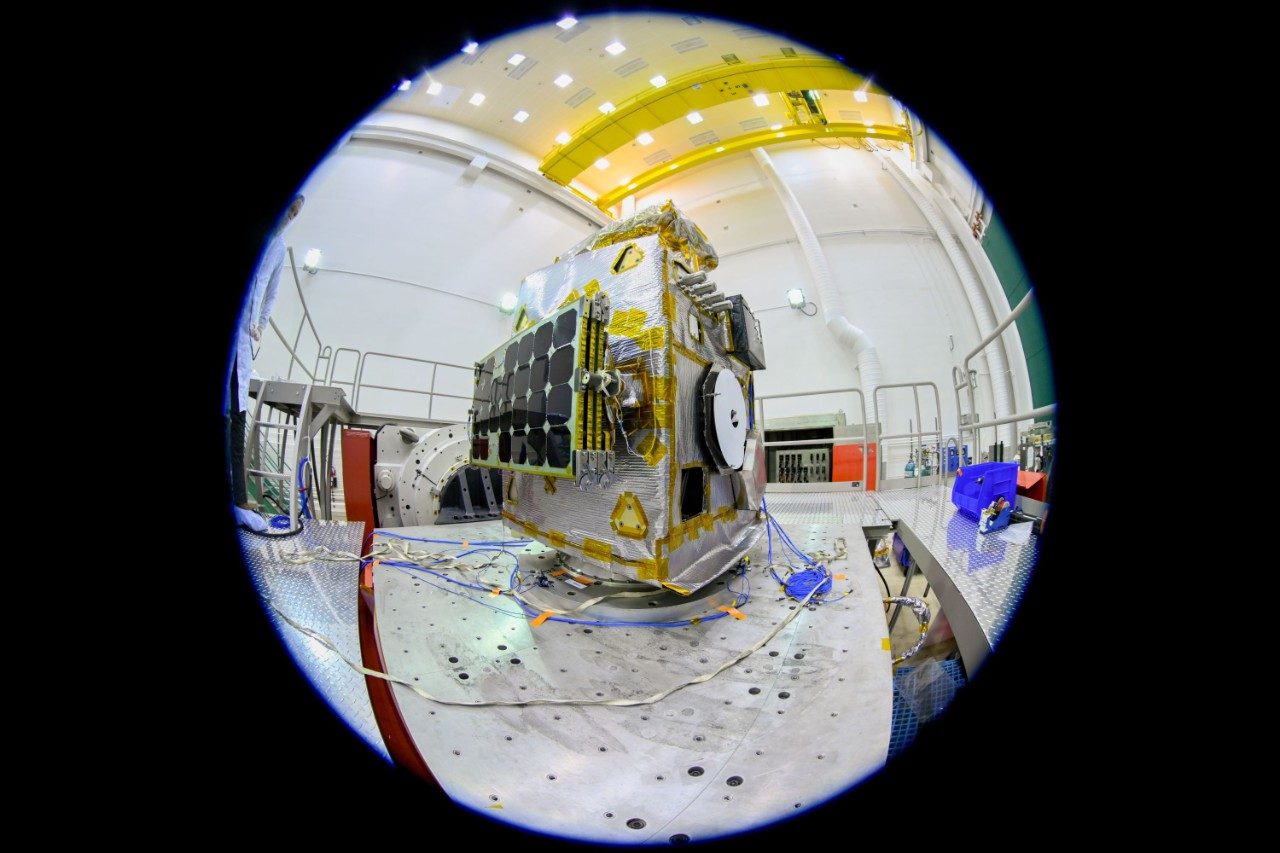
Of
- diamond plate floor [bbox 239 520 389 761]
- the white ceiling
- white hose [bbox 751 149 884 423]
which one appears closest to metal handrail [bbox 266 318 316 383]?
diamond plate floor [bbox 239 520 389 761]

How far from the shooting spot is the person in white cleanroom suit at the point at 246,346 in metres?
0.72

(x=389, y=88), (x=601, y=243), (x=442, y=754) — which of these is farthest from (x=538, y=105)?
(x=442, y=754)

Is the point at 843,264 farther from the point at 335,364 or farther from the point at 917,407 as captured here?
the point at 335,364

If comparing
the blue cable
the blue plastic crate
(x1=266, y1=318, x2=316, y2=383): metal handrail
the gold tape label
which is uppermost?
(x1=266, y1=318, x2=316, y2=383): metal handrail

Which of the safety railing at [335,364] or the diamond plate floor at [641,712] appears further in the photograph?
the safety railing at [335,364]

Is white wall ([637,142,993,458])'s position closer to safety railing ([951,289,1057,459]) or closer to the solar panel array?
safety railing ([951,289,1057,459])

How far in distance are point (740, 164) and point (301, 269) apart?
1983mm

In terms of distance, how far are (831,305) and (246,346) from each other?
2373mm

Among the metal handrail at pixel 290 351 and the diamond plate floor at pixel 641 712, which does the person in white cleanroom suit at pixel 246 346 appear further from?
the diamond plate floor at pixel 641 712

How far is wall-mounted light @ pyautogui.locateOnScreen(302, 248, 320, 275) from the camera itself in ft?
4.77

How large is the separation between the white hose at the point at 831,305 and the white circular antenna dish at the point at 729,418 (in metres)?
1.09

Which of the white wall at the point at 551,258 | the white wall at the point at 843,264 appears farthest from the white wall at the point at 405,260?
the white wall at the point at 843,264

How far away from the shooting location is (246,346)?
2.76 ft

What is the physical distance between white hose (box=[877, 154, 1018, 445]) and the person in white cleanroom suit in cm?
208
